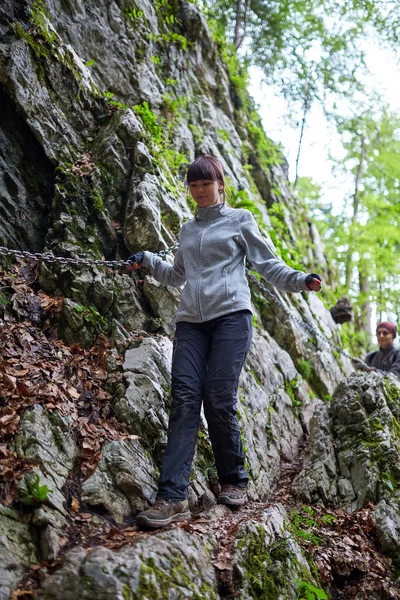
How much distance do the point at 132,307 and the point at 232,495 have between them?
2397mm

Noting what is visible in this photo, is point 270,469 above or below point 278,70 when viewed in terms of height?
below

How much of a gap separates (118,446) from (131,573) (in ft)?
4.58

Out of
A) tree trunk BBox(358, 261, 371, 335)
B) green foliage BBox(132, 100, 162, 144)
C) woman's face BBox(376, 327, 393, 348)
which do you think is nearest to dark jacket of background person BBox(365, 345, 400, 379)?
woman's face BBox(376, 327, 393, 348)

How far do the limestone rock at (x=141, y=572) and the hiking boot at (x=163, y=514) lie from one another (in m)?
0.25

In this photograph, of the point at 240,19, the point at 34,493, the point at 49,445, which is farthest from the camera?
the point at 240,19

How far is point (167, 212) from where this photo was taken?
6.73 metres

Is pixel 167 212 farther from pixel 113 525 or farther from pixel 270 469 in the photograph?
pixel 113 525

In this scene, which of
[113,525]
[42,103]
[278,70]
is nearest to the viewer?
[113,525]

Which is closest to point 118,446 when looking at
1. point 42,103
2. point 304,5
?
point 42,103

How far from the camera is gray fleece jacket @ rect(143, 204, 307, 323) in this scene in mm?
4434

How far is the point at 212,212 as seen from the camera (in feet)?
15.7

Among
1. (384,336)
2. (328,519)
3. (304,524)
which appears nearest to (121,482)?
(304,524)

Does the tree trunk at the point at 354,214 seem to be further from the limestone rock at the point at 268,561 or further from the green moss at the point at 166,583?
the green moss at the point at 166,583

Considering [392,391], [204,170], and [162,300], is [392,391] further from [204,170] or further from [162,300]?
[204,170]
